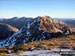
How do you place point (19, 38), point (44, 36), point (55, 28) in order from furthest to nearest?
point (55, 28)
point (19, 38)
point (44, 36)

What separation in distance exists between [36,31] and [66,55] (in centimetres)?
6717

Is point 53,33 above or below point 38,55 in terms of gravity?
below

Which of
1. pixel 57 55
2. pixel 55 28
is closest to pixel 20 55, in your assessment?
pixel 57 55

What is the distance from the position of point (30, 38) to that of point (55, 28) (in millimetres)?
25383

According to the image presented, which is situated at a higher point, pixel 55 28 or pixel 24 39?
pixel 55 28

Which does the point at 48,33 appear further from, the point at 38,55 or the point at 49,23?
the point at 38,55

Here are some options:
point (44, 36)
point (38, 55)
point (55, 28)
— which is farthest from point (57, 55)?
point (55, 28)

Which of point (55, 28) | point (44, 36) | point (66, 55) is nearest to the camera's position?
point (66, 55)

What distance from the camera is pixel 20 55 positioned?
53.2ft

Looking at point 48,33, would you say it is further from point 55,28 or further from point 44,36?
point 55,28

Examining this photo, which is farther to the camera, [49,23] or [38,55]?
[49,23]

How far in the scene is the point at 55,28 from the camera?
89.4m

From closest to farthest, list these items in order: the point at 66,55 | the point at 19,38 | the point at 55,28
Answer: the point at 66,55 < the point at 19,38 < the point at 55,28

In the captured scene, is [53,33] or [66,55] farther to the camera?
[53,33]
